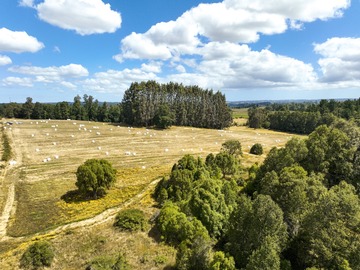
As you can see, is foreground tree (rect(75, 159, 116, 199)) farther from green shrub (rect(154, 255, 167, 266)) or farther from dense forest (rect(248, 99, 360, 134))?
dense forest (rect(248, 99, 360, 134))

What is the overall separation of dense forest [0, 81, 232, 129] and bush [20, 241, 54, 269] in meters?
93.2

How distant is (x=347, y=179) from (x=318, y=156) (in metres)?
5.17

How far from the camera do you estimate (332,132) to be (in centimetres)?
Result: 4441

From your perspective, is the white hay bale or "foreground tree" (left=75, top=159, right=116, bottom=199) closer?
"foreground tree" (left=75, top=159, right=116, bottom=199)

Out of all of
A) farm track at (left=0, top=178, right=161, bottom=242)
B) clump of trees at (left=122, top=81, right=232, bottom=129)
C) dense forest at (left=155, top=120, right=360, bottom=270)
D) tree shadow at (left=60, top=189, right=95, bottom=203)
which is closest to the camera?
dense forest at (left=155, top=120, right=360, bottom=270)

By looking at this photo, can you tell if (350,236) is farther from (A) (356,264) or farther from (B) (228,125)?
(B) (228,125)

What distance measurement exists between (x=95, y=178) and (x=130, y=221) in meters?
11.1

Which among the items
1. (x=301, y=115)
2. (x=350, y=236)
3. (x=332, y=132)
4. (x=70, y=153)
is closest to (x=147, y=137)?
(x=70, y=153)

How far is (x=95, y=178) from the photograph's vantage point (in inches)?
1626

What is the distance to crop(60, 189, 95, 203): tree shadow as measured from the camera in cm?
4106

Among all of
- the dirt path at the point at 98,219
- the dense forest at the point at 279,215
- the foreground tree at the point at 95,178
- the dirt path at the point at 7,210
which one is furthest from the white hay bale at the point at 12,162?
the dense forest at the point at 279,215

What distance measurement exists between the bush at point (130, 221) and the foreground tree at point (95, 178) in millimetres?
8743

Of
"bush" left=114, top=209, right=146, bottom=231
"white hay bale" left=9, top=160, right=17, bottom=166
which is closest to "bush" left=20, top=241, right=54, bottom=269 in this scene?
"bush" left=114, top=209, right=146, bottom=231

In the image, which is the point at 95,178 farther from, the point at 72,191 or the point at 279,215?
the point at 279,215
